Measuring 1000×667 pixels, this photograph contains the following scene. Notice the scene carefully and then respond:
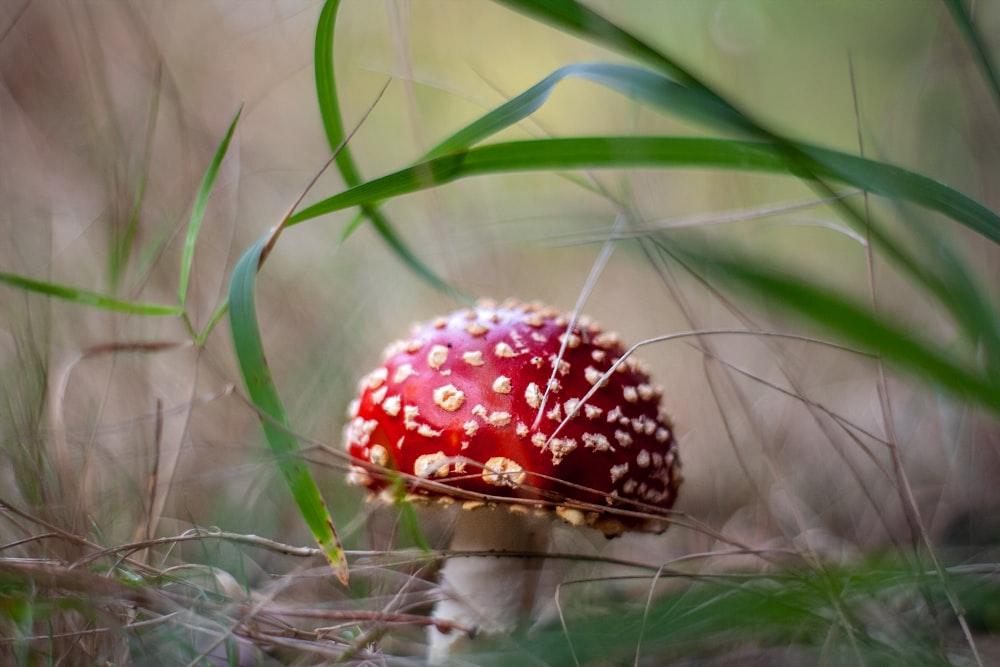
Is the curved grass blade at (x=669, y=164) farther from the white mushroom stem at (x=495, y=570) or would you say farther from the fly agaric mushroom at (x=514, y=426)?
the white mushroom stem at (x=495, y=570)

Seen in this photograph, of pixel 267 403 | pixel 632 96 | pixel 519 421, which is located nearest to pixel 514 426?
pixel 519 421

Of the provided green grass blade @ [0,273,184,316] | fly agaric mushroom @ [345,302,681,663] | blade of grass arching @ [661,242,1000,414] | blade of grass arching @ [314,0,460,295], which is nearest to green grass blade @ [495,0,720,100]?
blade of grass arching @ [661,242,1000,414]

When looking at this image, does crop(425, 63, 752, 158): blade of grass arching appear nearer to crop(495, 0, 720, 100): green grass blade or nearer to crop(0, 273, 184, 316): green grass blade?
crop(495, 0, 720, 100): green grass blade

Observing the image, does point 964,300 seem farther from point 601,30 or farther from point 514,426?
point 514,426

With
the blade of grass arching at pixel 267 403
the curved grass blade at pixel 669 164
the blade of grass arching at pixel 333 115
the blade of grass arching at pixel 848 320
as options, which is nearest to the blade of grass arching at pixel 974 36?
the curved grass blade at pixel 669 164

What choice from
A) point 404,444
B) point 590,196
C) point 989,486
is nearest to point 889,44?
point 590,196

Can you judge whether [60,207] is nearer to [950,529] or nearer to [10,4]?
[10,4]
